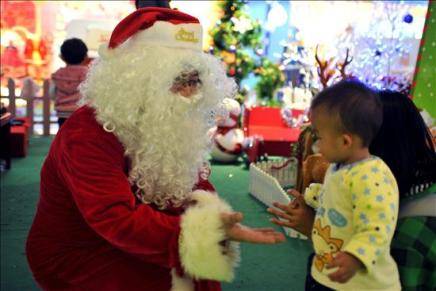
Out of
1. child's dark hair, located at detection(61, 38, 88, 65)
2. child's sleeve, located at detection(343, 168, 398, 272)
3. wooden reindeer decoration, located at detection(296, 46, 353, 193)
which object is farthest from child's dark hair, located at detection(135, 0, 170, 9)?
child's sleeve, located at detection(343, 168, 398, 272)

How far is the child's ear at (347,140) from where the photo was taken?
115 centimetres

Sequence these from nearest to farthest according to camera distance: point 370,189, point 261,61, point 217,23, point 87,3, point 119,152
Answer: point 370,189
point 119,152
point 217,23
point 261,61
point 87,3

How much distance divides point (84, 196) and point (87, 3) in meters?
7.99

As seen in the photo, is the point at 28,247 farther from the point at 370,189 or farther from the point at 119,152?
the point at 370,189

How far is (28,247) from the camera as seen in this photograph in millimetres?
1589

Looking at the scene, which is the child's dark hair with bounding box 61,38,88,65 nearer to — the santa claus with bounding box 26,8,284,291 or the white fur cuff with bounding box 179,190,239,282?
the santa claus with bounding box 26,8,284,291

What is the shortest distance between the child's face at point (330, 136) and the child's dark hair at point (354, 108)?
0.04 ft

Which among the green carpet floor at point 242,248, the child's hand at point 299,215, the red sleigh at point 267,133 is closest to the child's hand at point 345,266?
the child's hand at point 299,215

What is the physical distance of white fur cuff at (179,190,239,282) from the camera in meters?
1.32

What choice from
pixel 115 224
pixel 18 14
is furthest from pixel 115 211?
pixel 18 14

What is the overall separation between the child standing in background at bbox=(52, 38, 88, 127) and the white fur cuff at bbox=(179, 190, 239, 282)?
366 centimetres

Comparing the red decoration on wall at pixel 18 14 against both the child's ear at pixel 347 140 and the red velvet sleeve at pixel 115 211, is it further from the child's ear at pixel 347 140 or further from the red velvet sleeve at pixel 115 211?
the child's ear at pixel 347 140

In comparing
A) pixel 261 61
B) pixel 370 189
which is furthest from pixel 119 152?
pixel 261 61

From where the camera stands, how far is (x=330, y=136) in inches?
45.7
